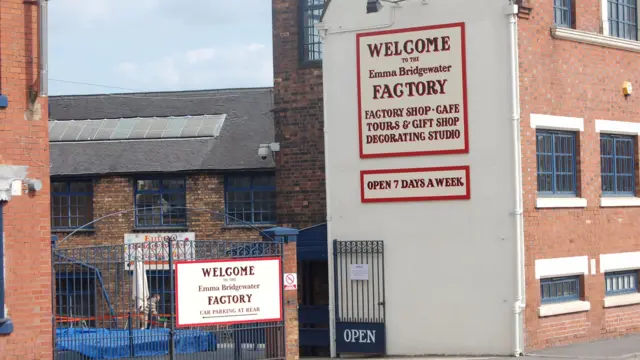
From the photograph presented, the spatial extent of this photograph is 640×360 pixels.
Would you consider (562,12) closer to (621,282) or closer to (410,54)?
(410,54)

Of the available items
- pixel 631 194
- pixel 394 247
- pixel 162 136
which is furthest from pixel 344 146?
pixel 162 136

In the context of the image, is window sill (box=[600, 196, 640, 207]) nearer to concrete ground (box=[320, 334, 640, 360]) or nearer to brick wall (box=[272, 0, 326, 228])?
concrete ground (box=[320, 334, 640, 360])

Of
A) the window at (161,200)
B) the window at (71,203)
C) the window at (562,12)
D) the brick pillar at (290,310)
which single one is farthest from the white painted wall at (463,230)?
the window at (71,203)

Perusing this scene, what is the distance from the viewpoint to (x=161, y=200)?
109 feet

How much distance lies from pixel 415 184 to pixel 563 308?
371 cm

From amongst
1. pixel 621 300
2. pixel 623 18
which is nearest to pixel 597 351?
pixel 621 300

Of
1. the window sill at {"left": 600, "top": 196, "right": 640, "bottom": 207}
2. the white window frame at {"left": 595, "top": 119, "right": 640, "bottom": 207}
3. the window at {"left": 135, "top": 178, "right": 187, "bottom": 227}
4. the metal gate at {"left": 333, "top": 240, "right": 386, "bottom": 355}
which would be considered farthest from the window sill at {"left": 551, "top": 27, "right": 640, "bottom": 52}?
the window at {"left": 135, "top": 178, "right": 187, "bottom": 227}

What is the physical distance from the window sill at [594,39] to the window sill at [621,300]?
5195 mm

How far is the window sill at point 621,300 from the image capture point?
21302 mm

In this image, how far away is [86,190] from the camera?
33.8 meters

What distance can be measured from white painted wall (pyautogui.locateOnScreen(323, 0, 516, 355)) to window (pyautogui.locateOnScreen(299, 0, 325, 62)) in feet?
12.2

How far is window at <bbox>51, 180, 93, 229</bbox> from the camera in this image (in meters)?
33.8

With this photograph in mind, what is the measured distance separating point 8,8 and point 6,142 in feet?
6.26

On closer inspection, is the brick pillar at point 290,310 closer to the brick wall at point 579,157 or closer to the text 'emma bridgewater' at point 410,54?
the text 'emma bridgewater' at point 410,54
